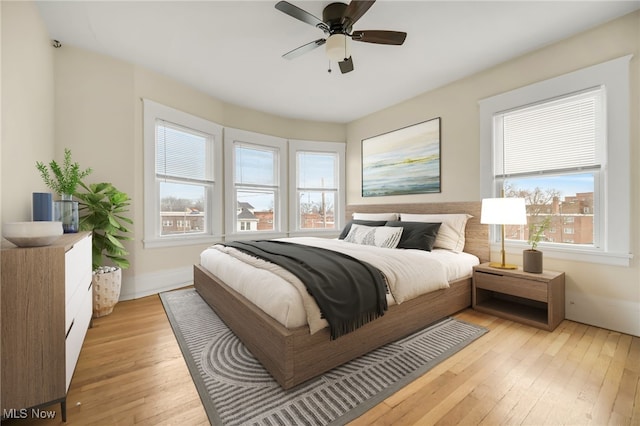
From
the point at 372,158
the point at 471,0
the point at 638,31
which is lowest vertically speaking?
the point at 372,158

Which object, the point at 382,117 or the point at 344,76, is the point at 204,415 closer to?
the point at 344,76

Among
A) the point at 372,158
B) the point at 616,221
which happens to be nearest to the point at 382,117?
the point at 372,158

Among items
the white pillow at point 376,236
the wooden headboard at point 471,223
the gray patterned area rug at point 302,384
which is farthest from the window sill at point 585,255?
the white pillow at point 376,236

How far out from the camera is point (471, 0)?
7.01 ft

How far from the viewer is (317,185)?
5090mm

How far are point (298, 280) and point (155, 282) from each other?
2.55 meters

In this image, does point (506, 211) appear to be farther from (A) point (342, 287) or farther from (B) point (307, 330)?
(B) point (307, 330)

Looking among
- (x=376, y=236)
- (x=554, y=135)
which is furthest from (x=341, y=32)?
(x=554, y=135)

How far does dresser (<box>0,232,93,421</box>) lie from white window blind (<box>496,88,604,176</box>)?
389 centimetres

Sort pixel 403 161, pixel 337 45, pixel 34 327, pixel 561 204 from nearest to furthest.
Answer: pixel 34 327 < pixel 337 45 < pixel 561 204 < pixel 403 161

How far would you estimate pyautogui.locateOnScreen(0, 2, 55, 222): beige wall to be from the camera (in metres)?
1.82

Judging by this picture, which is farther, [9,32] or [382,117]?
[382,117]

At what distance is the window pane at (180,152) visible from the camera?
137 inches

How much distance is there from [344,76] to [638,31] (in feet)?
8.52
